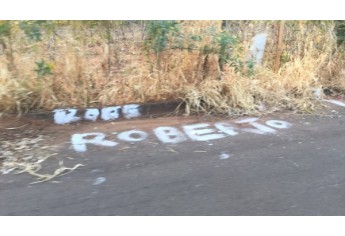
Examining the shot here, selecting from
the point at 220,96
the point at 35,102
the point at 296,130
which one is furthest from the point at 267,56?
the point at 35,102

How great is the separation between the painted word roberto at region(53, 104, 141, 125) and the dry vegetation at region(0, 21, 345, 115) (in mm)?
135

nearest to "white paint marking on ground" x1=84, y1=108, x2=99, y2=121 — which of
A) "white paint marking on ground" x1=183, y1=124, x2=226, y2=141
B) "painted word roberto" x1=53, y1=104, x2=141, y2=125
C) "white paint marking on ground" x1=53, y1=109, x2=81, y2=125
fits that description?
"painted word roberto" x1=53, y1=104, x2=141, y2=125

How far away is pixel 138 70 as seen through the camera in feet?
17.0

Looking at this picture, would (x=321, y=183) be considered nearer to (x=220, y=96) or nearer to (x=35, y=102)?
(x=220, y=96)

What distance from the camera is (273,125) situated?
484 cm

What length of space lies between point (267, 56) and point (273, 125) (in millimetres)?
1836

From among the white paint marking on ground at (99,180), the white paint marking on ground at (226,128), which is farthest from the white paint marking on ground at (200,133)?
the white paint marking on ground at (99,180)

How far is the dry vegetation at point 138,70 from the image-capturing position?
4711 millimetres

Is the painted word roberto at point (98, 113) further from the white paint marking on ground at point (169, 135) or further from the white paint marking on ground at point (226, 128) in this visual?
the white paint marking on ground at point (226, 128)

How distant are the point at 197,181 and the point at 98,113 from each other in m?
1.91

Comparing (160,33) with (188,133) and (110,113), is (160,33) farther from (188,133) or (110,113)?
(188,133)

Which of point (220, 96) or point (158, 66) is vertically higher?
point (158, 66)

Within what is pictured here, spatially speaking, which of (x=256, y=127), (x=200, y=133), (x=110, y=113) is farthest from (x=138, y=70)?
(x=256, y=127)

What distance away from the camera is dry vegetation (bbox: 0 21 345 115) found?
185 inches
